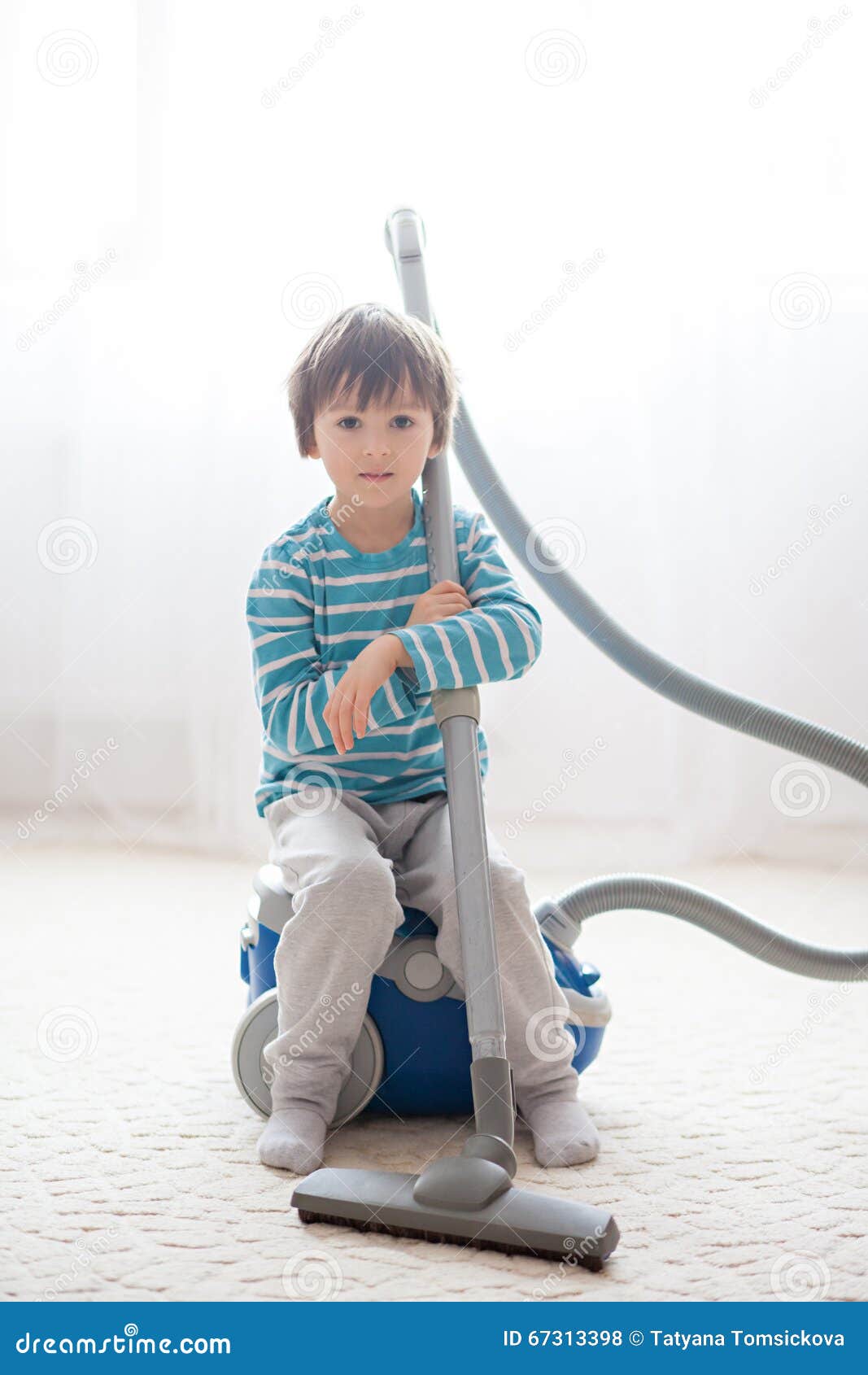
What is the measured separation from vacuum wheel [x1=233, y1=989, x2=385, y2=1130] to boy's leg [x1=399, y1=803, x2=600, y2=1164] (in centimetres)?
10

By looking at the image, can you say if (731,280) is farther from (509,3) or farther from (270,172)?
(270,172)

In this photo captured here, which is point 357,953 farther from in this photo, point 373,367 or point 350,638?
point 373,367

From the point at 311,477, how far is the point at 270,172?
1.65ft

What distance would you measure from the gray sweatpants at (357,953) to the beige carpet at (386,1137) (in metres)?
0.06

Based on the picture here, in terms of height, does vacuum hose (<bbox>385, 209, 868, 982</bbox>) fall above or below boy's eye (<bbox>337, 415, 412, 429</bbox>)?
below

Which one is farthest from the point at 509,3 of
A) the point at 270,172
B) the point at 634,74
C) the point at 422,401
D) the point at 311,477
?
the point at 422,401

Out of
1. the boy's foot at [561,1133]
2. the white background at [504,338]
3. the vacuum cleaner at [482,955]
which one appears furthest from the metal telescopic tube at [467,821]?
the white background at [504,338]

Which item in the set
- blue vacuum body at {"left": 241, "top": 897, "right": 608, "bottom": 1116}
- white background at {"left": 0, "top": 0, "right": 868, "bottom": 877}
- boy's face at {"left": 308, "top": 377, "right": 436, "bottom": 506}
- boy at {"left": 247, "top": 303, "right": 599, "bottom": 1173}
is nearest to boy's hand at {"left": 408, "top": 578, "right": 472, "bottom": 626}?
boy at {"left": 247, "top": 303, "right": 599, "bottom": 1173}

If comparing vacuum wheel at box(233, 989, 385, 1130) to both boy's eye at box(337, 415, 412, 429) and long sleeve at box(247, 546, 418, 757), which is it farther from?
boy's eye at box(337, 415, 412, 429)

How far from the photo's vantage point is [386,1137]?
42.9 inches

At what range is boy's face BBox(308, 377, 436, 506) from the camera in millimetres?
1142

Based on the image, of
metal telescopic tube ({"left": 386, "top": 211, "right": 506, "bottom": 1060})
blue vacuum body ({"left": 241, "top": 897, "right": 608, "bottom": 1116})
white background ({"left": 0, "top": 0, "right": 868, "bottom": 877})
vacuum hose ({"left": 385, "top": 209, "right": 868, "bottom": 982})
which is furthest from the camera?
white background ({"left": 0, "top": 0, "right": 868, "bottom": 877})

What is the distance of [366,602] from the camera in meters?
1.22

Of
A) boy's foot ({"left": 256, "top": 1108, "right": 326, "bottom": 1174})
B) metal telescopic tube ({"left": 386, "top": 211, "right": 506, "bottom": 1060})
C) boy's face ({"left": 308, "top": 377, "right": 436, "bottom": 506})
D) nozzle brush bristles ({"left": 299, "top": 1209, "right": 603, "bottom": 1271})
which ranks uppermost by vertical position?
boy's face ({"left": 308, "top": 377, "right": 436, "bottom": 506})
